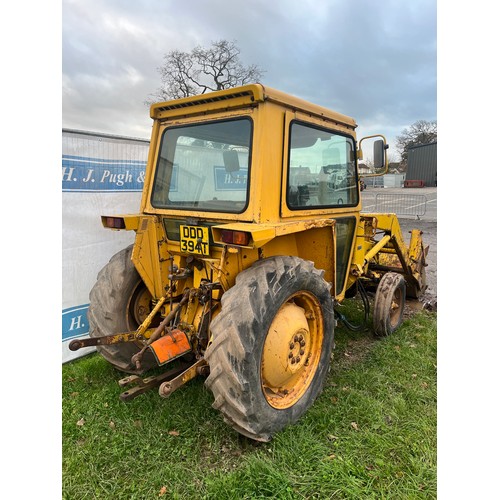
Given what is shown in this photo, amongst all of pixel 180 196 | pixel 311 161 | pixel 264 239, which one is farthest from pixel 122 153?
pixel 264 239

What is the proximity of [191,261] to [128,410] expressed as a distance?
133 centimetres

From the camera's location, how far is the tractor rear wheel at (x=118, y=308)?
327 cm

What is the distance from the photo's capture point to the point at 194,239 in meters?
2.99

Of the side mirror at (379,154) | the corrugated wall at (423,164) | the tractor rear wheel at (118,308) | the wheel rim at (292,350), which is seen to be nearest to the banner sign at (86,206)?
the tractor rear wheel at (118,308)

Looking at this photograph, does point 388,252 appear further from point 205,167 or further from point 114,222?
→ point 114,222

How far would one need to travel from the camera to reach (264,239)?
2.45 metres

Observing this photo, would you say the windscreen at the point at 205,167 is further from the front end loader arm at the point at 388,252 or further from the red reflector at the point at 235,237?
the front end loader arm at the point at 388,252

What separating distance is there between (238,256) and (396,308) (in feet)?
9.39

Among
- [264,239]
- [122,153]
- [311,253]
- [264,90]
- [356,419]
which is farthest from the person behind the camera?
[122,153]

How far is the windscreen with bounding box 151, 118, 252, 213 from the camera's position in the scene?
292 cm

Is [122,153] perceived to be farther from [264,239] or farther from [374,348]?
[374,348]

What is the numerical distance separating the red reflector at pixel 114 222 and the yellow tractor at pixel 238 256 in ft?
0.05

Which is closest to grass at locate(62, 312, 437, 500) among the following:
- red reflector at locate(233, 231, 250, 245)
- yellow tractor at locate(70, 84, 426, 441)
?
yellow tractor at locate(70, 84, 426, 441)

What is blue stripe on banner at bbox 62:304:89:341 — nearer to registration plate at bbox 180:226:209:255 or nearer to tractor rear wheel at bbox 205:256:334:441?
registration plate at bbox 180:226:209:255
